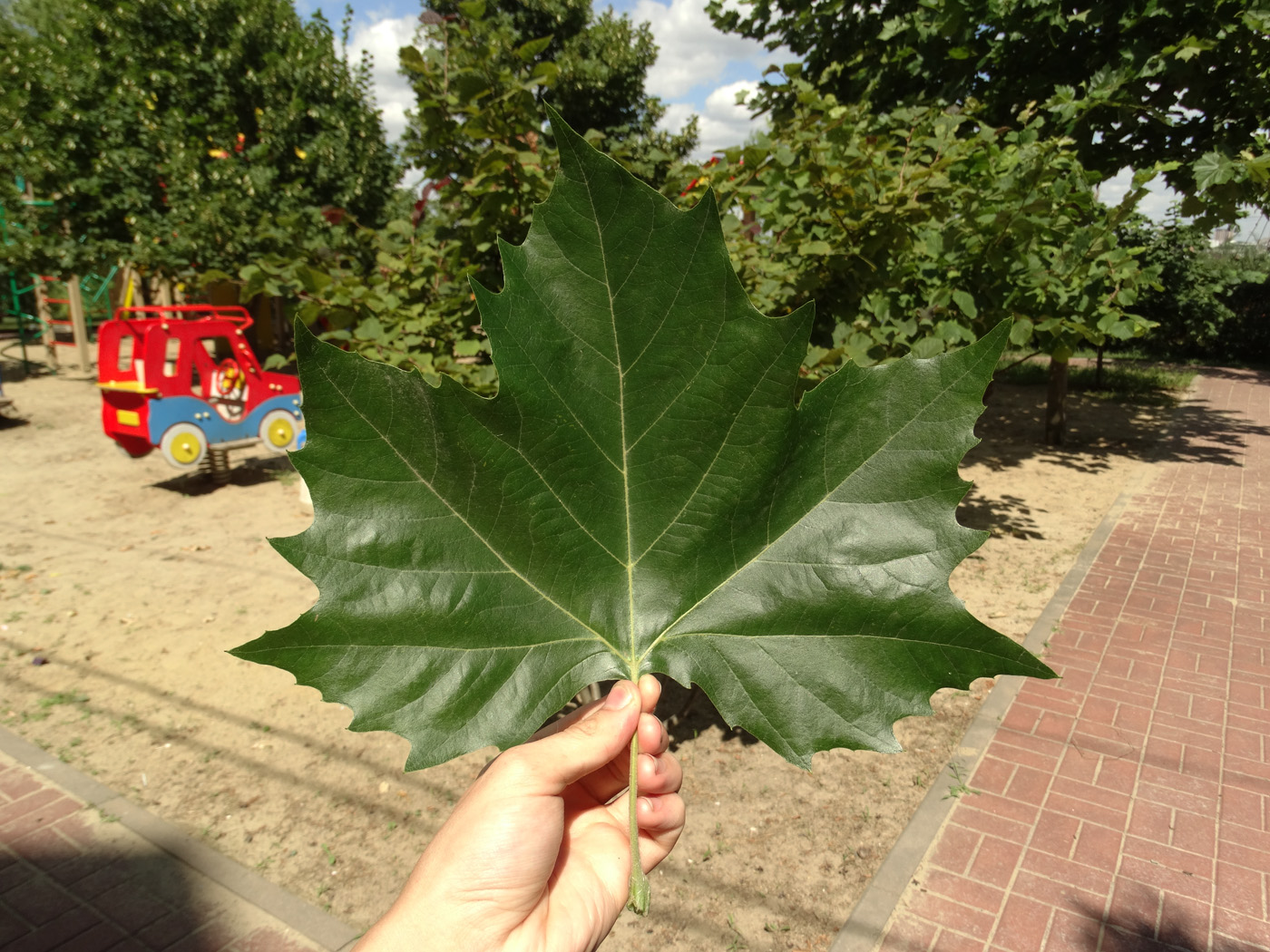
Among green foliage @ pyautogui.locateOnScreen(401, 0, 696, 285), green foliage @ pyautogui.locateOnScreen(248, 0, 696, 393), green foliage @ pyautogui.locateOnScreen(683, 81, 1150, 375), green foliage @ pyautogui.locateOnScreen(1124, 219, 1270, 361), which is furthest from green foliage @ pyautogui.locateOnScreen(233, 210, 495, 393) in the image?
green foliage @ pyautogui.locateOnScreen(1124, 219, 1270, 361)

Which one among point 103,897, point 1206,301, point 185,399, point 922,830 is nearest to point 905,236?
point 922,830

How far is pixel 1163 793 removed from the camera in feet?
14.1

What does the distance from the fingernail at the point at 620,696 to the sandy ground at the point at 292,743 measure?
2611mm

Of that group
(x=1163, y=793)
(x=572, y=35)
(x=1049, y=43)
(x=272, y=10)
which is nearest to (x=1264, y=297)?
(x=572, y=35)

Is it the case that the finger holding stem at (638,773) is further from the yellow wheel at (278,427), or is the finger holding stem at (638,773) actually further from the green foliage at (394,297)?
the yellow wheel at (278,427)

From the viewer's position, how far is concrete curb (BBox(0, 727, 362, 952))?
11.1ft

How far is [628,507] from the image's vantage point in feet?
3.25

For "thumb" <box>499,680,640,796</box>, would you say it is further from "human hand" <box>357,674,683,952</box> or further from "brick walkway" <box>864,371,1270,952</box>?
"brick walkway" <box>864,371,1270,952</box>

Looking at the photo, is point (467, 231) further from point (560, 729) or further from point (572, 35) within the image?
point (572, 35)

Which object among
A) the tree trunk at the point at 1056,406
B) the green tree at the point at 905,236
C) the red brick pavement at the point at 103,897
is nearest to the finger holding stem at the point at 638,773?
the green tree at the point at 905,236

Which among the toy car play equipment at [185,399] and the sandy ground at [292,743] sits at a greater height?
the toy car play equipment at [185,399]

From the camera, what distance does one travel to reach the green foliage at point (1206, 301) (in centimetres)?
1909

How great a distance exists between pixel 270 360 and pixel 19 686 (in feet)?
10.9

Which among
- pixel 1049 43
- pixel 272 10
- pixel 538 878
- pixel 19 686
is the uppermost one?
pixel 272 10
